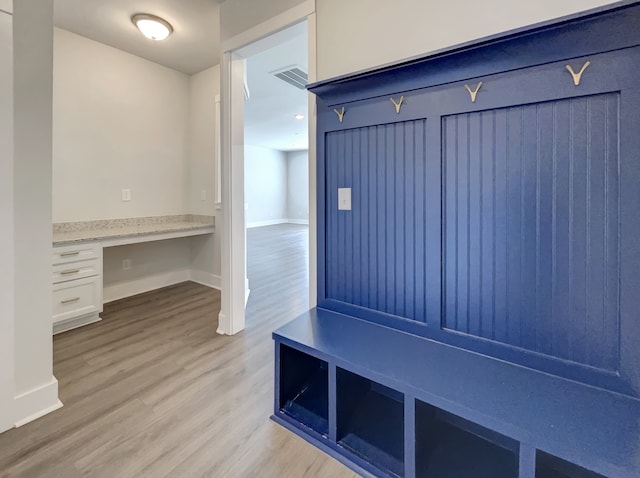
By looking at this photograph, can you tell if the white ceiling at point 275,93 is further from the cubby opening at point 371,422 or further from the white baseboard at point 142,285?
the white baseboard at point 142,285

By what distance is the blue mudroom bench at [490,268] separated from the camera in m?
1.08

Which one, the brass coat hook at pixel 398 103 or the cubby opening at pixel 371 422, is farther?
the brass coat hook at pixel 398 103

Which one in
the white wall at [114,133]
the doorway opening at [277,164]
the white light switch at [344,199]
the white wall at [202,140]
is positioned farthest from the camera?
the white wall at [202,140]

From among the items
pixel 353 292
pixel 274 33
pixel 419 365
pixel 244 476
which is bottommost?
pixel 244 476

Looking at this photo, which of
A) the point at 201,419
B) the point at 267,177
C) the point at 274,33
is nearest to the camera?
the point at 201,419

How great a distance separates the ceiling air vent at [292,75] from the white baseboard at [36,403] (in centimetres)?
375

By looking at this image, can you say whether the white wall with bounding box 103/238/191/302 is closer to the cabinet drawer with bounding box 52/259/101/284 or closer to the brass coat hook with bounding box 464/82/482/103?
the cabinet drawer with bounding box 52/259/101/284

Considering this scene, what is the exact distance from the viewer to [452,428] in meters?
1.49

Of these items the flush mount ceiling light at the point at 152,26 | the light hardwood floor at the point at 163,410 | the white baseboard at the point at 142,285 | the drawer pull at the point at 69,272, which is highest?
the flush mount ceiling light at the point at 152,26

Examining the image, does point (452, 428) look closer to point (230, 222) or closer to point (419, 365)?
point (419, 365)

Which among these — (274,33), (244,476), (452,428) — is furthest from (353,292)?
(274,33)

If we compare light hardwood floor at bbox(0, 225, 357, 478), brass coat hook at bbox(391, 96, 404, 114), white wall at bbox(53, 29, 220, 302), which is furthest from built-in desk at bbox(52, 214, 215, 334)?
brass coat hook at bbox(391, 96, 404, 114)

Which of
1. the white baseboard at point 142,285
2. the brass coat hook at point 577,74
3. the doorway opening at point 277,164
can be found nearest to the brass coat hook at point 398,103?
the brass coat hook at point 577,74

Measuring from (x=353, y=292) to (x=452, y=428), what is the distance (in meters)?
0.81
